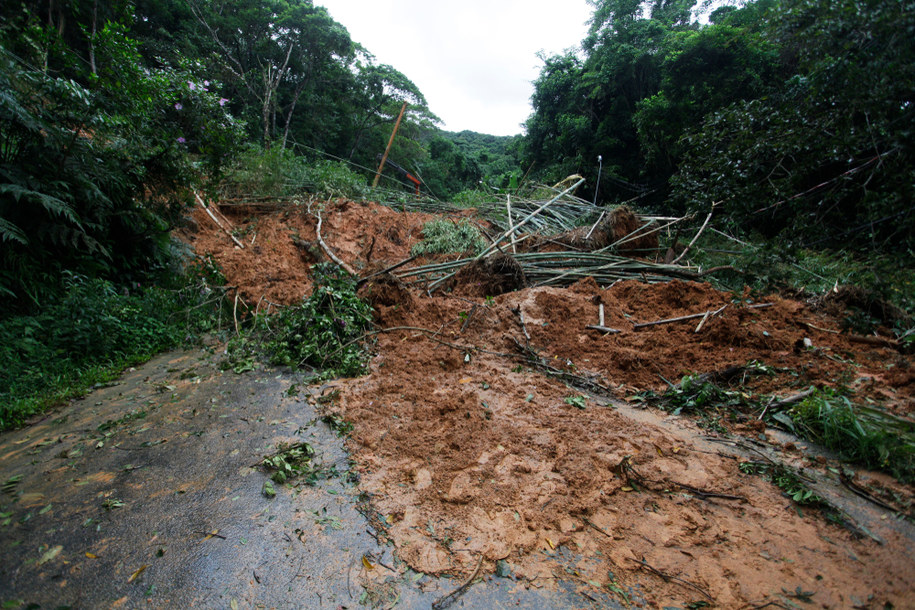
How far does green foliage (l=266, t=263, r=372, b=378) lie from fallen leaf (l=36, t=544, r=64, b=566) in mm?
1893

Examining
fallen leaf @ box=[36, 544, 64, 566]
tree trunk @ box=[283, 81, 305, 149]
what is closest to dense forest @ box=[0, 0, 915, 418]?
fallen leaf @ box=[36, 544, 64, 566]

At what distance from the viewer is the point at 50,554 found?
5.28 ft

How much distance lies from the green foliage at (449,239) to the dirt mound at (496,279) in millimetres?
1307

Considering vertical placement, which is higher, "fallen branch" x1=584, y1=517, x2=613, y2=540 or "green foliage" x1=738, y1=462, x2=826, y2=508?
"green foliage" x1=738, y1=462, x2=826, y2=508

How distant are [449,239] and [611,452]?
203 inches

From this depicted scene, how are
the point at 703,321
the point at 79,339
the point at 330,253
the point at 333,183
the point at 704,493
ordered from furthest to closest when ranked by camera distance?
the point at 333,183, the point at 330,253, the point at 703,321, the point at 79,339, the point at 704,493

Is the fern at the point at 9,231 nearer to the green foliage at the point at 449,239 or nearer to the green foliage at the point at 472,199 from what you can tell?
the green foliage at the point at 449,239

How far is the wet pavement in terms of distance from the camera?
1531 mm

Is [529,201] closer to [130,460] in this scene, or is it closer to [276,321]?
[276,321]

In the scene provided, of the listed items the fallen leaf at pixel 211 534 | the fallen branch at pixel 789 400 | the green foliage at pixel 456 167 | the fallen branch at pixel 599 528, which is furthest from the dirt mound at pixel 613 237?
the green foliage at pixel 456 167

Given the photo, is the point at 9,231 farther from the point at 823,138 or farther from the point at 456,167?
the point at 456,167

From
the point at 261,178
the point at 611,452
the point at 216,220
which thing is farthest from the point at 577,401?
the point at 261,178

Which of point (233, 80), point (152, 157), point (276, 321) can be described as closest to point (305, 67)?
point (233, 80)

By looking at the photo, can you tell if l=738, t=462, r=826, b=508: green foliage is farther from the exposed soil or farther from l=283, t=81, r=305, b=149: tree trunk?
l=283, t=81, r=305, b=149: tree trunk
